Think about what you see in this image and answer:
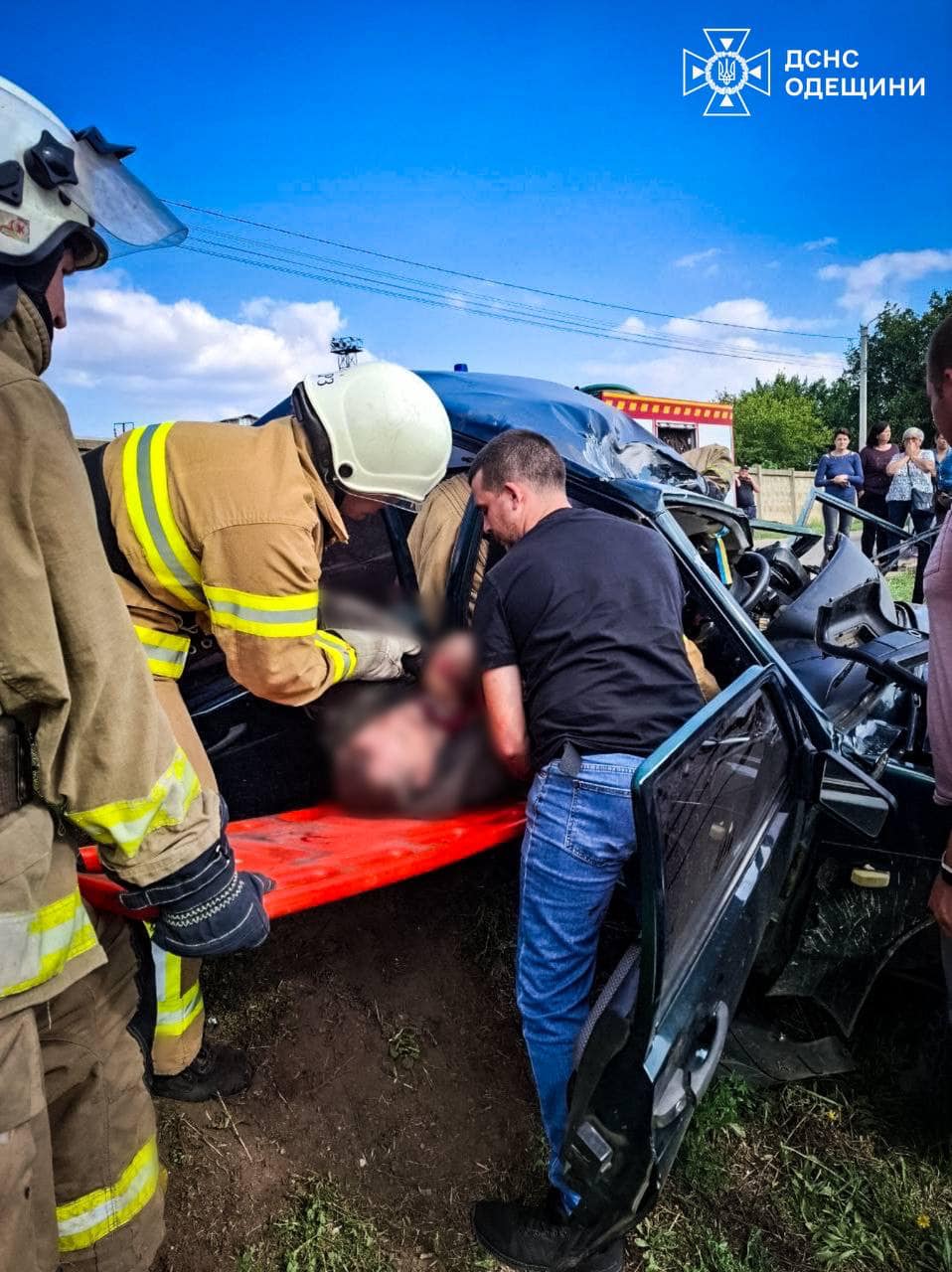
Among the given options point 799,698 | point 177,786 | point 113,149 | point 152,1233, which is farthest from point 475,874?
point 113,149

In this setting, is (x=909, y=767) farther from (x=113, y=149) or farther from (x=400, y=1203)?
(x=113, y=149)

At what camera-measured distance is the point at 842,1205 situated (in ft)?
7.02

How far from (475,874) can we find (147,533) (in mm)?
1921

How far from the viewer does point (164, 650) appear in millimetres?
2359

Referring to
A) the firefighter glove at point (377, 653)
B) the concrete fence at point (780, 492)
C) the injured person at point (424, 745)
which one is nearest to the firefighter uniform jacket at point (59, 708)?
the firefighter glove at point (377, 653)

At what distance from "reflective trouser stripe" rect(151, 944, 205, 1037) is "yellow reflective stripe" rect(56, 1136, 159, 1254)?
70cm

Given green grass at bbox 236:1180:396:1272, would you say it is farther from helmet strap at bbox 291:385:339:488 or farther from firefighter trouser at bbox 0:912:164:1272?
helmet strap at bbox 291:385:339:488

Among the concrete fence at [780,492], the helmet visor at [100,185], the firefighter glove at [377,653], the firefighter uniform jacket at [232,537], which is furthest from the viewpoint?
the concrete fence at [780,492]

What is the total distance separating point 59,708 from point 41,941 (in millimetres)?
374

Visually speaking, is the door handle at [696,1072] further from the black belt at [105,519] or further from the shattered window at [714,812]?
the black belt at [105,519]

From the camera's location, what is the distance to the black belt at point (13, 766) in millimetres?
1210

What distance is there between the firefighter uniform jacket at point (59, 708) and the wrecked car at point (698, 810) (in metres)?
0.61

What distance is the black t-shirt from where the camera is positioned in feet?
6.63

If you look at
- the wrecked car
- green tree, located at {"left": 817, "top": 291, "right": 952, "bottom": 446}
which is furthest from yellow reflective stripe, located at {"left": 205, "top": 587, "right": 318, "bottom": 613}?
green tree, located at {"left": 817, "top": 291, "right": 952, "bottom": 446}
